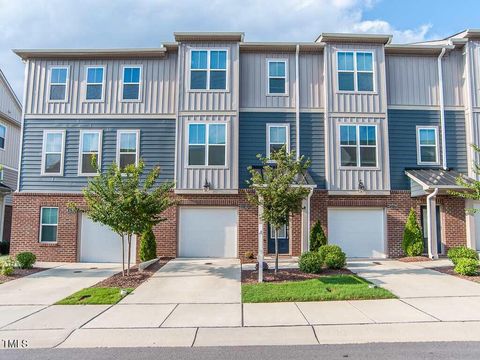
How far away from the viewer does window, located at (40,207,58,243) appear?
593 inches

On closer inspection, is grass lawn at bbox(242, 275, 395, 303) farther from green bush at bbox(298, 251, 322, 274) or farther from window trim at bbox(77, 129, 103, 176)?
window trim at bbox(77, 129, 103, 176)

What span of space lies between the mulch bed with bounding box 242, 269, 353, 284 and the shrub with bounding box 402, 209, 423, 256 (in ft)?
13.3

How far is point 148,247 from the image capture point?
1396 cm

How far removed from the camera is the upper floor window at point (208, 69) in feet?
50.1

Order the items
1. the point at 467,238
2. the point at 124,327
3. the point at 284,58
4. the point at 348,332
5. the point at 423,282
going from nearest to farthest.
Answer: the point at 348,332 → the point at 124,327 → the point at 423,282 → the point at 467,238 → the point at 284,58

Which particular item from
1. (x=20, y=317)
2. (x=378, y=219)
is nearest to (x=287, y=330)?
(x=20, y=317)

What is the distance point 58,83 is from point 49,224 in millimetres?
5987

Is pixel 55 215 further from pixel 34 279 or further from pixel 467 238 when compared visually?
pixel 467 238

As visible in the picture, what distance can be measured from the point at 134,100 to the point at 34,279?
313 inches

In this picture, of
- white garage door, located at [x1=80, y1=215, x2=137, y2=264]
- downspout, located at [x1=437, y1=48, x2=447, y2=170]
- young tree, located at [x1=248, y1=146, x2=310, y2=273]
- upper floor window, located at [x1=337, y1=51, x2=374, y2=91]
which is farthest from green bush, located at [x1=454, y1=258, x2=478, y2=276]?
white garage door, located at [x1=80, y1=215, x2=137, y2=264]

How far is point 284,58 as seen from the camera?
1577cm

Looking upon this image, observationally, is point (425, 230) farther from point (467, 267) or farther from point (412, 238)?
point (467, 267)

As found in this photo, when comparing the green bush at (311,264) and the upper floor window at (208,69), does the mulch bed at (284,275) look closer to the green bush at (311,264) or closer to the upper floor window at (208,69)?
the green bush at (311,264)

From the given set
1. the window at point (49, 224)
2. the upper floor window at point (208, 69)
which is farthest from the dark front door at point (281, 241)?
the window at point (49, 224)
